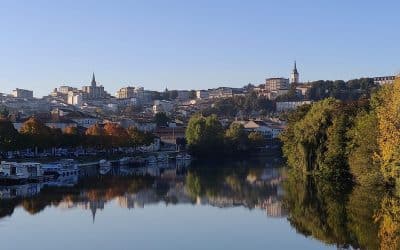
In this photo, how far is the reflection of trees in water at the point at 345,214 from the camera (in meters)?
25.3

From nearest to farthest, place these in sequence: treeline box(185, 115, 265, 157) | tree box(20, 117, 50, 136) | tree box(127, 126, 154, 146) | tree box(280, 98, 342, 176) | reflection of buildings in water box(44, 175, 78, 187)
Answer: tree box(280, 98, 342, 176), reflection of buildings in water box(44, 175, 78, 187), tree box(20, 117, 50, 136), tree box(127, 126, 154, 146), treeline box(185, 115, 265, 157)

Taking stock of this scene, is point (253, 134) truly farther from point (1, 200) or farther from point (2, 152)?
point (1, 200)

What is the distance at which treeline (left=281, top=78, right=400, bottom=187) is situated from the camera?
114ft

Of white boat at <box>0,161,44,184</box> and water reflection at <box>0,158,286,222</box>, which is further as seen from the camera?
white boat at <box>0,161,44,184</box>

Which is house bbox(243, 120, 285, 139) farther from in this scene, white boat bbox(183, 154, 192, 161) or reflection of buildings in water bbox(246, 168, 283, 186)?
reflection of buildings in water bbox(246, 168, 283, 186)

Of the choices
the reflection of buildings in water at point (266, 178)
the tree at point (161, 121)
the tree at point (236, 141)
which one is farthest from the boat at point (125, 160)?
the tree at point (161, 121)

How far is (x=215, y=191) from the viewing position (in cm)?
4434

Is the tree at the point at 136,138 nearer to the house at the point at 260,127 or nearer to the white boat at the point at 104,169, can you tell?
the white boat at the point at 104,169

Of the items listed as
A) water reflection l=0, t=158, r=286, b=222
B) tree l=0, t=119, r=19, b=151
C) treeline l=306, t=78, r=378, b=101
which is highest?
treeline l=306, t=78, r=378, b=101

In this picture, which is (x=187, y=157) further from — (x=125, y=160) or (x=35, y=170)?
(x=35, y=170)

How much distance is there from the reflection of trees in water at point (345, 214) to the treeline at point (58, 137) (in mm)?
30411

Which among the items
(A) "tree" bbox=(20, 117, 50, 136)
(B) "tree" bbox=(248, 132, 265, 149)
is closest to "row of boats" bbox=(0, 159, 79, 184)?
(A) "tree" bbox=(20, 117, 50, 136)

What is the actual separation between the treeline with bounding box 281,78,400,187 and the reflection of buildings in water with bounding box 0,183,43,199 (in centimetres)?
1778

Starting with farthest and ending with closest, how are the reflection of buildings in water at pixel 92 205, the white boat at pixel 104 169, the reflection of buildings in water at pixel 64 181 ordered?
the white boat at pixel 104 169 → the reflection of buildings in water at pixel 64 181 → the reflection of buildings in water at pixel 92 205
